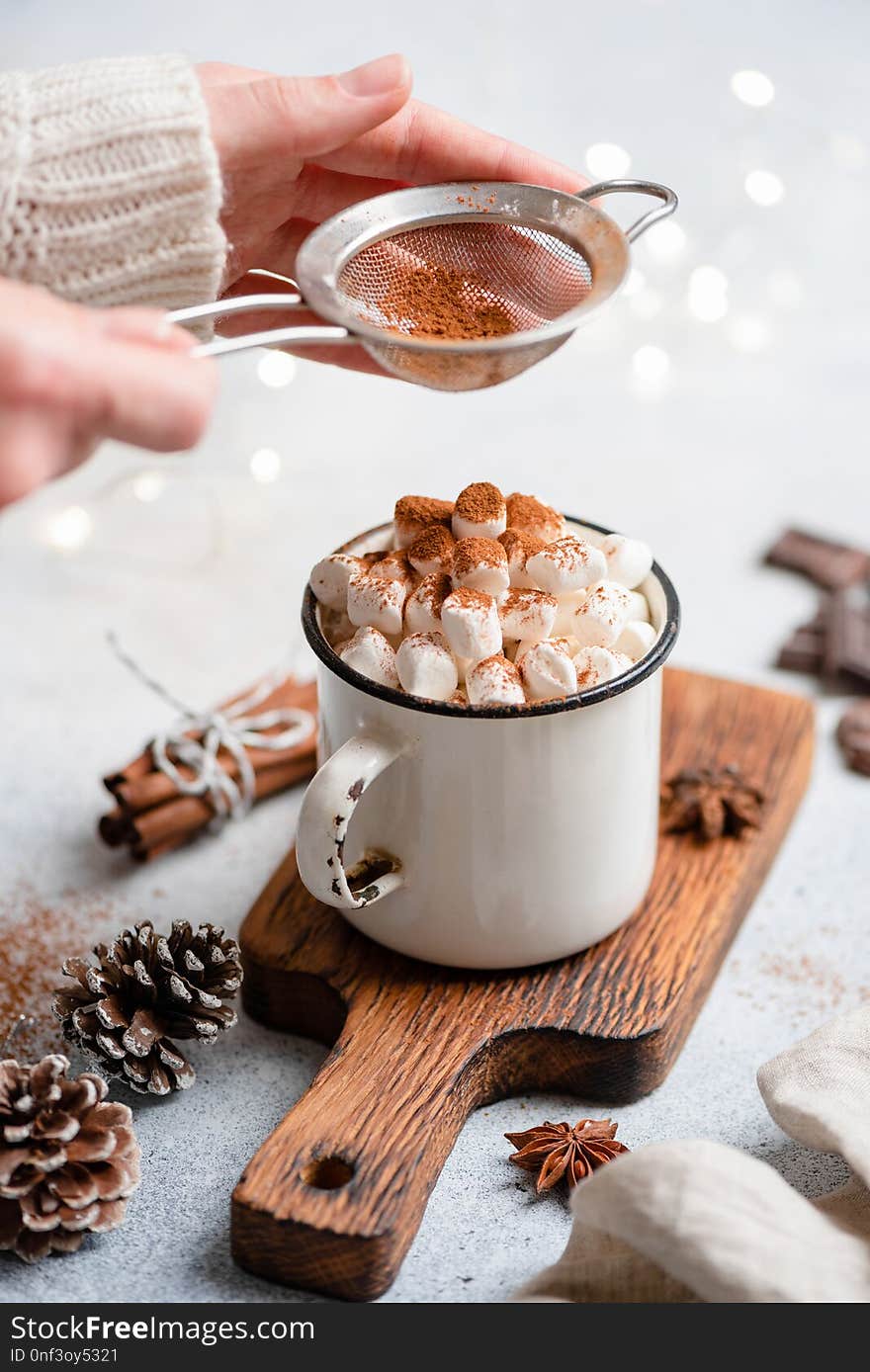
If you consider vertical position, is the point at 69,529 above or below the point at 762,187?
below

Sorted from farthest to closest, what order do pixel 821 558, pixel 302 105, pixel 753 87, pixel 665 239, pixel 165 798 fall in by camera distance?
pixel 665 239
pixel 753 87
pixel 821 558
pixel 165 798
pixel 302 105

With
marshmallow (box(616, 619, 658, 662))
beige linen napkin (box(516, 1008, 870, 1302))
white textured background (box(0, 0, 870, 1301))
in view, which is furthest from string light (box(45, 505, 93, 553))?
beige linen napkin (box(516, 1008, 870, 1302))

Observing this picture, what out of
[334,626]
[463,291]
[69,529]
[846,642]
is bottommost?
[69,529]

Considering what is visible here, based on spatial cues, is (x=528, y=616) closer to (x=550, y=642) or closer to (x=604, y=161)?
(x=550, y=642)

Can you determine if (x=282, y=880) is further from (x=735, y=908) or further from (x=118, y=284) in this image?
(x=118, y=284)

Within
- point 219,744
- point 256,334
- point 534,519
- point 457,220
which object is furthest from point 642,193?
point 219,744

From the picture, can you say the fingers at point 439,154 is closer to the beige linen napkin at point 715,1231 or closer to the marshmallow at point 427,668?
the marshmallow at point 427,668
